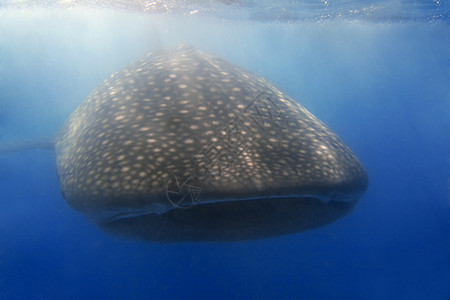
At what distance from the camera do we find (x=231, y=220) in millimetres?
3043

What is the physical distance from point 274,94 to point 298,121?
0.69m

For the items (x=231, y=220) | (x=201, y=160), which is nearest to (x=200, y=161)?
(x=201, y=160)

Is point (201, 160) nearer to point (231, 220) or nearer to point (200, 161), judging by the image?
point (200, 161)

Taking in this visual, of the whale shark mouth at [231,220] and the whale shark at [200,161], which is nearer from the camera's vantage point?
the whale shark at [200,161]

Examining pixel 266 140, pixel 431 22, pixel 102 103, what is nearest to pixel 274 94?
pixel 266 140

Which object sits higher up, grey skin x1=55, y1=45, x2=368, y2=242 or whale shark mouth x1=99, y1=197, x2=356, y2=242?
grey skin x1=55, y1=45, x2=368, y2=242

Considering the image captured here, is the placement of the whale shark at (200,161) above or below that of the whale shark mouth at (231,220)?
above

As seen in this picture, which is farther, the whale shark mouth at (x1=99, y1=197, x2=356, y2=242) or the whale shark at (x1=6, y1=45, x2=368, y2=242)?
the whale shark mouth at (x1=99, y1=197, x2=356, y2=242)

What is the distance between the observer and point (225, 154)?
7.49ft

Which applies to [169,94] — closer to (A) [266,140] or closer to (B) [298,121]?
(A) [266,140]

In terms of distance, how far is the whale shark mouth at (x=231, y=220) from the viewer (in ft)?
9.82

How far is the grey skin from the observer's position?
2111 millimetres

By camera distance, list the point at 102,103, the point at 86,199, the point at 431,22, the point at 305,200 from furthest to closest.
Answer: the point at 431,22
the point at 102,103
the point at 305,200
the point at 86,199

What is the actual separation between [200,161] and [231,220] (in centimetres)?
111
